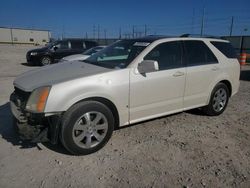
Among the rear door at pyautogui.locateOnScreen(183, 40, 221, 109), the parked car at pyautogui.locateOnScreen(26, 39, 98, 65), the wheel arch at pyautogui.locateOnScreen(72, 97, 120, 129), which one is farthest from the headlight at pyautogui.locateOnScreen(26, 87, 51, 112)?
the parked car at pyautogui.locateOnScreen(26, 39, 98, 65)

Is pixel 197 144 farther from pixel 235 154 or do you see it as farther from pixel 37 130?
pixel 37 130

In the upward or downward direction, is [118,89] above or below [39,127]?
above

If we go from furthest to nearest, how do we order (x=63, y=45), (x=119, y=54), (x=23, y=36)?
(x=23, y=36) → (x=63, y=45) → (x=119, y=54)

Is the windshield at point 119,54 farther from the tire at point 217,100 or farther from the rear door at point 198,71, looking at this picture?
the tire at point 217,100

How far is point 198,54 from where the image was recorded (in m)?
4.70

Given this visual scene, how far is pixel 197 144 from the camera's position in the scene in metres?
3.86

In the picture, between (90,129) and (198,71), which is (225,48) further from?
(90,129)

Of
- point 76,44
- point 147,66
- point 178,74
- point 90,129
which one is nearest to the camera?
point 90,129

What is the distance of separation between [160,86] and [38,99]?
78.0 inches

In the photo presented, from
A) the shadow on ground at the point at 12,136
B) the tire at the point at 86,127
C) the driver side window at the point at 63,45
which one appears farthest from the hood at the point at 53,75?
the driver side window at the point at 63,45

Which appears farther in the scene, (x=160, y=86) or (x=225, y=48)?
(x=225, y=48)

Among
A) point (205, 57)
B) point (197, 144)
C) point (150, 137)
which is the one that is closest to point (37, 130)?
point (150, 137)

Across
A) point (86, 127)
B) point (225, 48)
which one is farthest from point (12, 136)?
point (225, 48)

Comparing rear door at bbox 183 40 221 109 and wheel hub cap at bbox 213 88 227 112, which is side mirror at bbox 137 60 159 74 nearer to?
rear door at bbox 183 40 221 109
